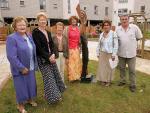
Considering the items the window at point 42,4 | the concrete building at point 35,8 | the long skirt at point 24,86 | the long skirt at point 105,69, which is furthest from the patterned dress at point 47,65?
the window at point 42,4

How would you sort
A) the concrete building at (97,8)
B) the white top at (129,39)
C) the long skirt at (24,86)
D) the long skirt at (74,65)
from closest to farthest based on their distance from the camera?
1. the long skirt at (24,86)
2. the white top at (129,39)
3. the long skirt at (74,65)
4. the concrete building at (97,8)

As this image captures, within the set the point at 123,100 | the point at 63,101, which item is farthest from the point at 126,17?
the point at 63,101

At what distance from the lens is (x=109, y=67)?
8406 mm

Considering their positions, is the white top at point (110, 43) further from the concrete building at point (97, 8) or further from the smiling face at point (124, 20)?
the concrete building at point (97, 8)

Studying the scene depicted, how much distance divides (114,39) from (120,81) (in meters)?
1.38

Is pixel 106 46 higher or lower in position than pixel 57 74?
higher

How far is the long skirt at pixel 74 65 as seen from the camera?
857 cm

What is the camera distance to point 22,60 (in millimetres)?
6074

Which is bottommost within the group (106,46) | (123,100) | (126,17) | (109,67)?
(123,100)

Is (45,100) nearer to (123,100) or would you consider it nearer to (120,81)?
(123,100)

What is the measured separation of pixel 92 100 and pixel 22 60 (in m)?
2.22

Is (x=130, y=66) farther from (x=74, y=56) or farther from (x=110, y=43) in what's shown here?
(x=74, y=56)

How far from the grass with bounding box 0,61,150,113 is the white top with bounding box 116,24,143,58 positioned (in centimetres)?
107

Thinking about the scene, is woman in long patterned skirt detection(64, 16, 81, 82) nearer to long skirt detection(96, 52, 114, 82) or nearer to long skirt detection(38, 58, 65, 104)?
long skirt detection(96, 52, 114, 82)
